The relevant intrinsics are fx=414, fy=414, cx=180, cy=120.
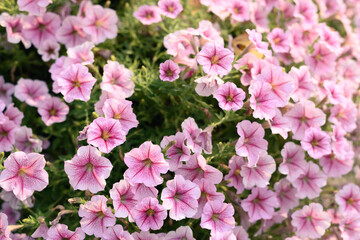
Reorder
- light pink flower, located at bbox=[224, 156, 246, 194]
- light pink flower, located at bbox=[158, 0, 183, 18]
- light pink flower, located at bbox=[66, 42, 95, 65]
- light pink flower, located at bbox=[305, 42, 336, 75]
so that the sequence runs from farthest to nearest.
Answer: light pink flower, located at bbox=[305, 42, 336, 75] < light pink flower, located at bbox=[158, 0, 183, 18] < light pink flower, located at bbox=[66, 42, 95, 65] < light pink flower, located at bbox=[224, 156, 246, 194]

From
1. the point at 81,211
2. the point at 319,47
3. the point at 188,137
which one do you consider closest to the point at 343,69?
the point at 319,47

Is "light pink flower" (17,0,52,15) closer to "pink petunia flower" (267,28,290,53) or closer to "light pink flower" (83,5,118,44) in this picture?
"light pink flower" (83,5,118,44)

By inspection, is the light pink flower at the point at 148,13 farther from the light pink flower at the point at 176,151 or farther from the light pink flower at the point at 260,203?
the light pink flower at the point at 260,203

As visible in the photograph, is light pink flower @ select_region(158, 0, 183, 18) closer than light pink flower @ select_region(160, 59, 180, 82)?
No

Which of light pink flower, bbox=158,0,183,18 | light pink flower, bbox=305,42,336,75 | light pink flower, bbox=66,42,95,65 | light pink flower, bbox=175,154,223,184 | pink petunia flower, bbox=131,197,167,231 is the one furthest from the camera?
light pink flower, bbox=305,42,336,75

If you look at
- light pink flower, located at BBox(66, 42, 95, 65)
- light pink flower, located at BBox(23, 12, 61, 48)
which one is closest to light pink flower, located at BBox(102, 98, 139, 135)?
light pink flower, located at BBox(66, 42, 95, 65)

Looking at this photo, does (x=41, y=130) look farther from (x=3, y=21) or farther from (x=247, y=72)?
A: (x=247, y=72)
